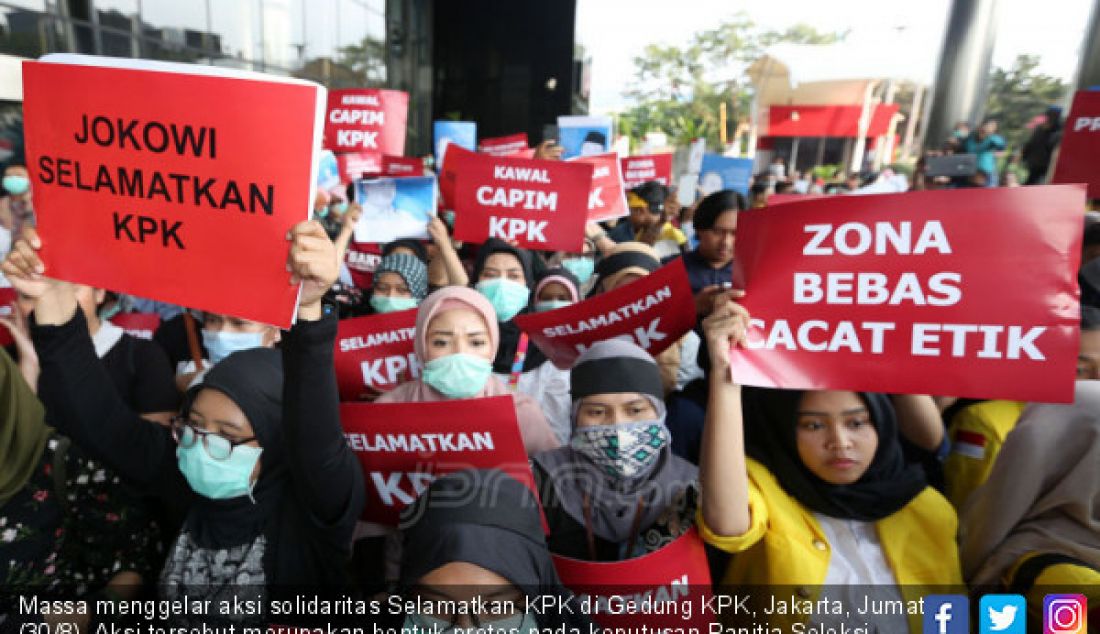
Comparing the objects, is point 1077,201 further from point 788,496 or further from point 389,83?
point 389,83

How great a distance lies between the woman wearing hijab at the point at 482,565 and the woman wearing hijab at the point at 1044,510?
3.73 ft

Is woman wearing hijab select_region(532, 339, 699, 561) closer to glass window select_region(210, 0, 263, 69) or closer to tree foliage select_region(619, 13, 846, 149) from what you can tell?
glass window select_region(210, 0, 263, 69)

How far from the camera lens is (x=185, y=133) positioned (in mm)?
1477

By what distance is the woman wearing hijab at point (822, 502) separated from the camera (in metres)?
1.67

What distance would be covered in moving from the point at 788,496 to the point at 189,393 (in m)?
1.82

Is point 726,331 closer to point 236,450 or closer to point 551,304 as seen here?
point 236,450

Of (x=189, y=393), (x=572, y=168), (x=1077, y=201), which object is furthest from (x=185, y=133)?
(x=572, y=168)

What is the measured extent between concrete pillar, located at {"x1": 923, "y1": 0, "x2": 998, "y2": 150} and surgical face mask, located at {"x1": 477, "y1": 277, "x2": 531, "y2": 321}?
61.2ft

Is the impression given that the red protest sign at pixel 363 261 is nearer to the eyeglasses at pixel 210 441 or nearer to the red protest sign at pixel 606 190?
the red protest sign at pixel 606 190

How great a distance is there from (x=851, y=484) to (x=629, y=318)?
1077mm

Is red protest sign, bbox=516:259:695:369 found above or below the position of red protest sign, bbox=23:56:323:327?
below

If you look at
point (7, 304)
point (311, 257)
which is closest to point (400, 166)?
point (7, 304)

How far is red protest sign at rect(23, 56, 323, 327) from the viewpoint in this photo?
141cm

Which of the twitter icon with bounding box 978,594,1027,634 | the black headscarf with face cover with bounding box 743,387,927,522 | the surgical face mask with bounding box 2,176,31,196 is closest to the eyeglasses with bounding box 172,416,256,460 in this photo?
the black headscarf with face cover with bounding box 743,387,927,522
